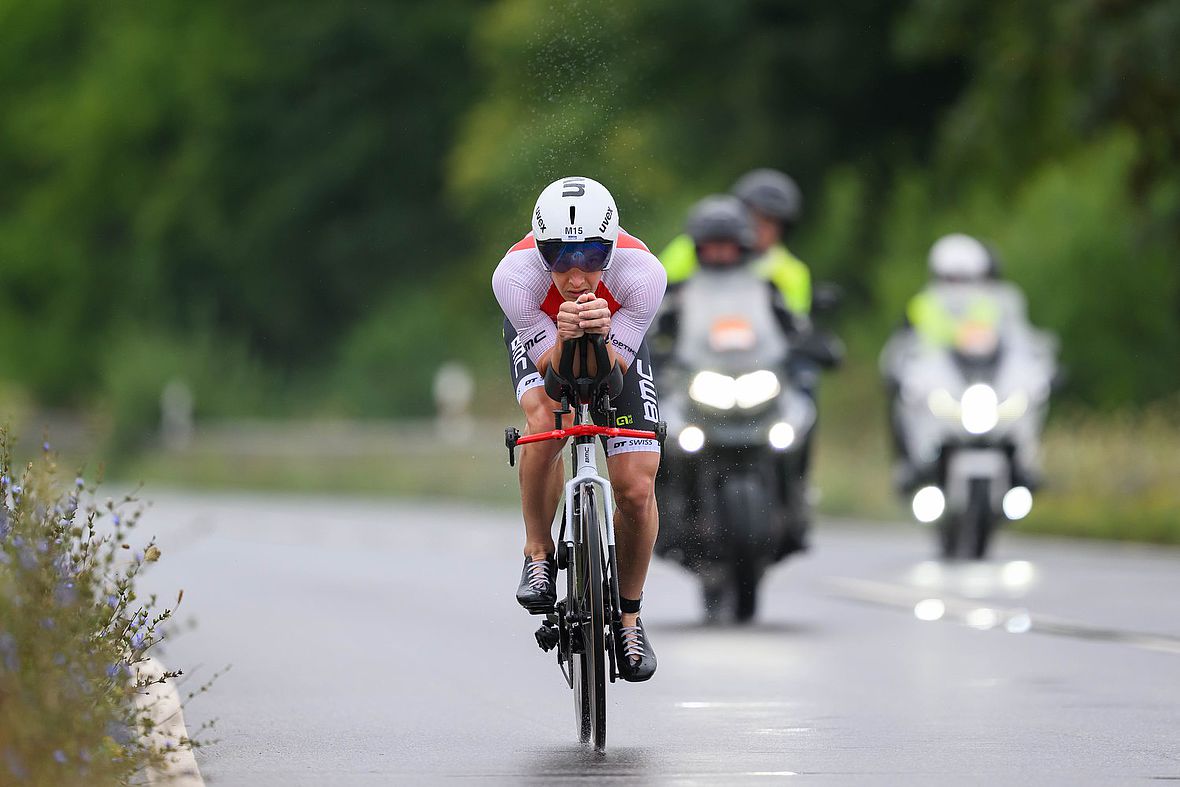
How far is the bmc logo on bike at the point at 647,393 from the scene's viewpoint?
10188 mm

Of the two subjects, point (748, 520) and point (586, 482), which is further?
point (748, 520)

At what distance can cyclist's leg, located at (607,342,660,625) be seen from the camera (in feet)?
33.2

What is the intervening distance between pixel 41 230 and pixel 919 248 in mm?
29688

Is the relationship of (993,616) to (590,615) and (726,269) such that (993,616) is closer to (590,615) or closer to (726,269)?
(726,269)

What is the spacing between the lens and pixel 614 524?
10164mm

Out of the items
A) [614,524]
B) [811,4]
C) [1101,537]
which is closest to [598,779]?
[614,524]

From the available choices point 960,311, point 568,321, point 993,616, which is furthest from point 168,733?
A: point 960,311

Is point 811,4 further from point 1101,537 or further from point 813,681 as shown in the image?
point 813,681

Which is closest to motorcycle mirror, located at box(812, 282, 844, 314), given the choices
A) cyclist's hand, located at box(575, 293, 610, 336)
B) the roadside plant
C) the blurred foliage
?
cyclist's hand, located at box(575, 293, 610, 336)

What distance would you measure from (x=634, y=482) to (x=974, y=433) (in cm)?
986

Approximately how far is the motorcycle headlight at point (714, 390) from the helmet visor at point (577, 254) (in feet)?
16.7

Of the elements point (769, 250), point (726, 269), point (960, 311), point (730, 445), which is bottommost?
point (730, 445)

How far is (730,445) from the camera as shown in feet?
48.3

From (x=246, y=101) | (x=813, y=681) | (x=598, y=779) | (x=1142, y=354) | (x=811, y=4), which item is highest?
(x=246, y=101)
